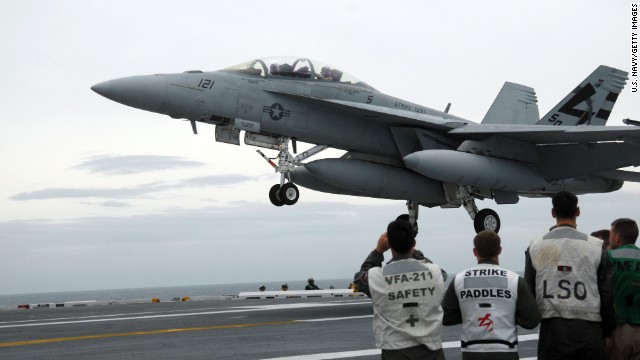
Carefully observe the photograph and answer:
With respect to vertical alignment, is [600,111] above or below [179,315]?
above

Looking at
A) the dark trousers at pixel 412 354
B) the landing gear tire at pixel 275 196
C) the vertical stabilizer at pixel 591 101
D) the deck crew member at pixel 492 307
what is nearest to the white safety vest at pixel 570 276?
the deck crew member at pixel 492 307

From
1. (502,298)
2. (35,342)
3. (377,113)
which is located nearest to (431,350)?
(502,298)

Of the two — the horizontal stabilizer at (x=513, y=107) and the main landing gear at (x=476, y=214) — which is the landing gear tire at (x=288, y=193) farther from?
the horizontal stabilizer at (x=513, y=107)

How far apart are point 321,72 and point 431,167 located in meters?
4.04

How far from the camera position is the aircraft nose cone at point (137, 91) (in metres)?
17.3

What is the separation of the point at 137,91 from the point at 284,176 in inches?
160

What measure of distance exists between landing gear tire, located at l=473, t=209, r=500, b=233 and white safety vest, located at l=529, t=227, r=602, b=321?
592 inches

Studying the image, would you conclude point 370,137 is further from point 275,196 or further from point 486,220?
point 486,220

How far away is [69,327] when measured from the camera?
14656 mm

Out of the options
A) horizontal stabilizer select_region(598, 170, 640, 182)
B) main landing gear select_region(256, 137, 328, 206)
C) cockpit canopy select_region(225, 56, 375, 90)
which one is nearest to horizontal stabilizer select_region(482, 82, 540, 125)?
horizontal stabilizer select_region(598, 170, 640, 182)

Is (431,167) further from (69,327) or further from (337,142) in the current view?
(69,327)

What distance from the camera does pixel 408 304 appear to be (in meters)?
5.67

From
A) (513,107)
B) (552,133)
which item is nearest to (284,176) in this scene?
(552,133)

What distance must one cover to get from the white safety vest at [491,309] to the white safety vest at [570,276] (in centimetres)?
46
